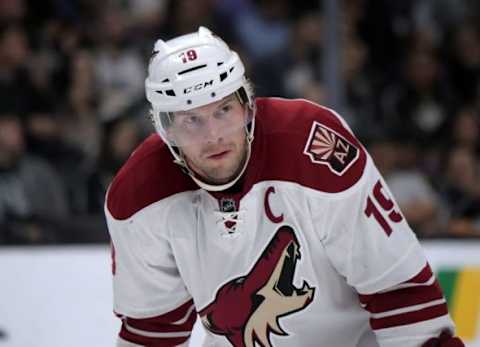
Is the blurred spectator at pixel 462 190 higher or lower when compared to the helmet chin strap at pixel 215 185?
lower

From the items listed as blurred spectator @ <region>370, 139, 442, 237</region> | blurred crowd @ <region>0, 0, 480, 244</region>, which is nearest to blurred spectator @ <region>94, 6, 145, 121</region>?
blurred crowd @ <region>0, 0, 480, 244</region>

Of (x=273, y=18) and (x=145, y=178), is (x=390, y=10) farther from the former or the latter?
(x=145, y=178)

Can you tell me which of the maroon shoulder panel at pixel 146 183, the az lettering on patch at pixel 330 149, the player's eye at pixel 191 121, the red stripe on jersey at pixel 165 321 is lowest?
the red stripe on jersey at pixel 165 321

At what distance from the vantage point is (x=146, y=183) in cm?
180

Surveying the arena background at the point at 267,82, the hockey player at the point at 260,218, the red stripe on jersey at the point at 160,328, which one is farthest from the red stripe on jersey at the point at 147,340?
the arena background at the point at 267,82

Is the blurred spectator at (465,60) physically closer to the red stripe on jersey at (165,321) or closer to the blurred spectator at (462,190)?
the blurred spectator at (462,190)

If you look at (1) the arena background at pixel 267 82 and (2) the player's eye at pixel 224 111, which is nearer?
(2) the player's eye at pixel 224 111

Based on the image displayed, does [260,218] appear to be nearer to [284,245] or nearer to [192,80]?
[284,245]

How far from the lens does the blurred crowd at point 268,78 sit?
3705mm

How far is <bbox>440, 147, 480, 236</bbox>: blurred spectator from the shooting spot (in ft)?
11.9

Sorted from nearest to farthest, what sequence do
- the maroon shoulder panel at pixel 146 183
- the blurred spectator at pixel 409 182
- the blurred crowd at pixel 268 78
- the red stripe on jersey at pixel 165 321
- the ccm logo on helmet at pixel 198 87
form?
1. the ccm logo on helmet at pixel 198 87
2. the maroon shoulder panel at pixel 146 183
3. the red stripe on jersey at pixel 165 321
4. the blurred spectator at pixel 409 182
5. the blurred crowd at pixel 268 78

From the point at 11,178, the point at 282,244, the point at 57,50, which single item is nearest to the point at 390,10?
the point at 57,50

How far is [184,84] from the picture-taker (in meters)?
1.69

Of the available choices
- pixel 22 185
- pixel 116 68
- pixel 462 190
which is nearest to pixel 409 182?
pixel 462 190
